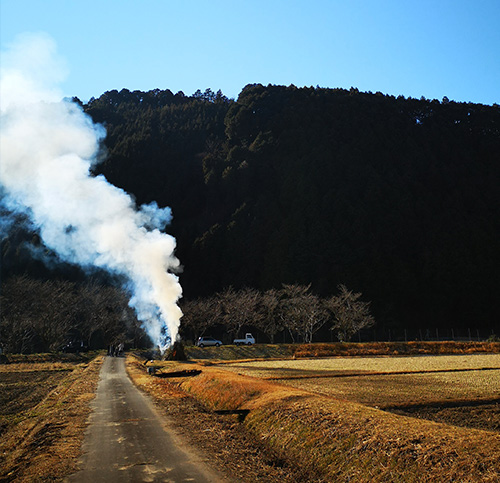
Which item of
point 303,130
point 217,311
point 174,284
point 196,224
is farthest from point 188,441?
point 303,130

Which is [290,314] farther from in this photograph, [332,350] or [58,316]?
[58,316]

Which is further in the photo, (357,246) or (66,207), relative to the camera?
(357,246)

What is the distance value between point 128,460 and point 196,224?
136 m

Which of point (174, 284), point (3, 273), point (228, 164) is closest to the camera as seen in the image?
point (174, 284)

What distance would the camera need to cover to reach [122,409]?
630 inches

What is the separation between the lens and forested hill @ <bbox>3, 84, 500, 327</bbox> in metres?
119

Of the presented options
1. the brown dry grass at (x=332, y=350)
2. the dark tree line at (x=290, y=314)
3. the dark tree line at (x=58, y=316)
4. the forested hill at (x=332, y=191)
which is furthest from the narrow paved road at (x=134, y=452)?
the forested hill at (x=332, y=191)

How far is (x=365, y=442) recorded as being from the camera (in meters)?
9.10

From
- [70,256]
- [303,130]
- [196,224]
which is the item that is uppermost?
[303,130]

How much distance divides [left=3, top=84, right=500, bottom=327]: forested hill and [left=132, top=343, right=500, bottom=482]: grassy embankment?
100762 mm

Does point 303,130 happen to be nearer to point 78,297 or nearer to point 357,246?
point 357,246

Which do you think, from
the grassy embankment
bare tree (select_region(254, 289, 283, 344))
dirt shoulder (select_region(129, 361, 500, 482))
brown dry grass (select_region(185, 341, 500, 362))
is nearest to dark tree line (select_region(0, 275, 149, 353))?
bare tree (select_region(254, 289, 283, 344))

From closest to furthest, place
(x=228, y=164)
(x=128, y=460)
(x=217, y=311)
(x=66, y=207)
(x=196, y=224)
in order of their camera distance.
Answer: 1. (x=128, y=460)
2. (x=66, y=207)
3. (x=217, y=311)
4. (x=196, y=224)
5. (x=228, y=164)

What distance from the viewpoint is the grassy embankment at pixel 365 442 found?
7488 mm
